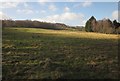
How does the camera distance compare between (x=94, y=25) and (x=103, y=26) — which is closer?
(x=103, y=26)

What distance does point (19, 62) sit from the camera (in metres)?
13.1

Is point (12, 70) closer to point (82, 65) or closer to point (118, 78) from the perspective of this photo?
point (82, 65)

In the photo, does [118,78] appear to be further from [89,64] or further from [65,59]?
[65,59]

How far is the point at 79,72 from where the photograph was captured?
1148cm

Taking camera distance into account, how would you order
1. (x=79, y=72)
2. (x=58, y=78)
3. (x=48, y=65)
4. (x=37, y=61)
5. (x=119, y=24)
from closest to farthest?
(x=58, y=78), (x=79, y=72), (x=48, y=65), (x=37, y=61), (x=119, y=24)

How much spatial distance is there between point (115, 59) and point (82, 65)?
323cm

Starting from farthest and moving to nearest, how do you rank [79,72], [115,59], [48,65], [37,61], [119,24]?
[119,24] < [115,59] < [37,61] < [48,65] < [79,72]

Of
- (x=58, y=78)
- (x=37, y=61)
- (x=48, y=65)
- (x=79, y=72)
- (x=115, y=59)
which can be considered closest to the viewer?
(x=58, y=78)

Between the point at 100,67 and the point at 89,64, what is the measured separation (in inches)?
31.7

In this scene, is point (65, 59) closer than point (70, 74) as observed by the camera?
No

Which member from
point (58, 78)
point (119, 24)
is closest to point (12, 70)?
point (58, 78)

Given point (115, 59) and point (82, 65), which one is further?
point (115, 59)

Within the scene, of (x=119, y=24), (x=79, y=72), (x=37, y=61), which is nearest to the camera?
(x=79, y=72)

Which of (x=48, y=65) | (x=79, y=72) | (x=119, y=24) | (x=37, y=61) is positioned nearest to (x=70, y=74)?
(x=79, y=72)
